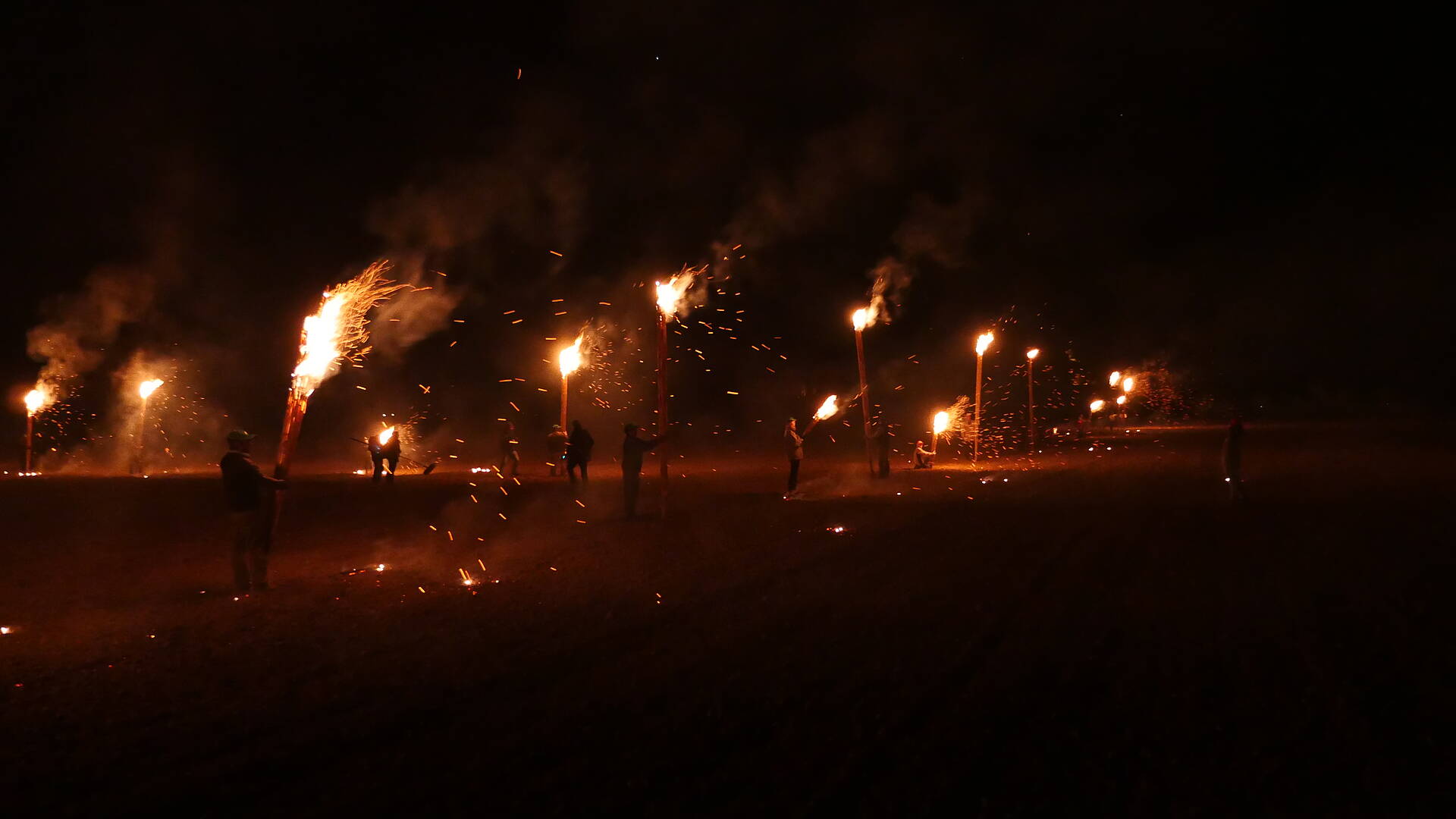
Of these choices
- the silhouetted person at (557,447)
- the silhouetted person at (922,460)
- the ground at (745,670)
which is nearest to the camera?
the ground at (745,670)

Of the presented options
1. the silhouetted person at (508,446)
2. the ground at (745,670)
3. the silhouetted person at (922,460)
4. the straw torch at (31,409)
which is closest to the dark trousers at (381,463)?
the silhouetted person at (508,446)

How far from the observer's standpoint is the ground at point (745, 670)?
15.6ft

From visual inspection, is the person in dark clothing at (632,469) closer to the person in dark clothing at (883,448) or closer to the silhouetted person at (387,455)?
the person in dark clothing at (883,448)

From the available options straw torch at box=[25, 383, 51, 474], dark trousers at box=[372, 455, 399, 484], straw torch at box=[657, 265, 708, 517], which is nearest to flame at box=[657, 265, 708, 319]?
straw torch at box=[657, 265, 708, 517]

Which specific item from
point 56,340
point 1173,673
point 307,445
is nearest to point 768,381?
point 307,445

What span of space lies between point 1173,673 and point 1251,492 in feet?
48.3

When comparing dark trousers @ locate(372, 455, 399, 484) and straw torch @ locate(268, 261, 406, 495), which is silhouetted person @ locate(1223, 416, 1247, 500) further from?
dark trousers @ locate(372, 455, 399, 484)

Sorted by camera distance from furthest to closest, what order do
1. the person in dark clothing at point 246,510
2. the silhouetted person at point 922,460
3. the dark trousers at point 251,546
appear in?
the silhouetted person at point 922,460 < the dark trousers at point 251,546 < the person in dark clothing at point 246,510

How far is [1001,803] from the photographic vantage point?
448 cm

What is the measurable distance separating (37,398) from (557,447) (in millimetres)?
18110

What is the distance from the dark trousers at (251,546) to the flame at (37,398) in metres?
25.6

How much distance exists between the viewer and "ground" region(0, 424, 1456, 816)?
477 cm

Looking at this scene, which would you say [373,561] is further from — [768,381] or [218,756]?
[768,381]

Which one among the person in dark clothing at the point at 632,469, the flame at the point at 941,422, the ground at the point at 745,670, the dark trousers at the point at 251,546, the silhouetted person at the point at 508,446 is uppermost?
the flame at the point at 941,422
